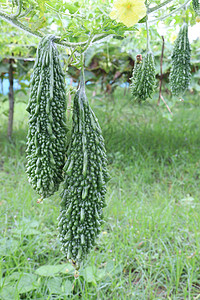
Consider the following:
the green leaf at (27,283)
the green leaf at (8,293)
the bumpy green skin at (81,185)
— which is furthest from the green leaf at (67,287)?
the bumpy green skin at (81,185)

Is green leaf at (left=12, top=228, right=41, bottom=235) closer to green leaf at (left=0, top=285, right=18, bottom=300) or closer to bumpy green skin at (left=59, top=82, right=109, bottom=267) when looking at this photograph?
green leaf at (left=0, top=285, right=18, bottom=300)

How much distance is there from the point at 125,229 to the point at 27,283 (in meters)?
0.77

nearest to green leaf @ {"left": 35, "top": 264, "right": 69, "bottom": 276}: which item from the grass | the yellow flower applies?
the grass

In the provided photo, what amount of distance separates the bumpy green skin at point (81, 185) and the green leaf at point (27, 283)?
1.09 m

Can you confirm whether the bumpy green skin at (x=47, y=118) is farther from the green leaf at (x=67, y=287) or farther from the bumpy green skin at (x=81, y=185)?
the green leaf at (x=67, y=287)

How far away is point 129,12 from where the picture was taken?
2.34ft

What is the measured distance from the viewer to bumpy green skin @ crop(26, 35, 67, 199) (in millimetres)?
727

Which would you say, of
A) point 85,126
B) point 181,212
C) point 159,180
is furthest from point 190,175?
point 85,126

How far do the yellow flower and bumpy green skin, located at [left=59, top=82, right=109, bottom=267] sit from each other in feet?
0.58

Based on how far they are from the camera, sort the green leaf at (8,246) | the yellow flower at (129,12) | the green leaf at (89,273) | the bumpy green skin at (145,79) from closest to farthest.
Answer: the yellow flower at (129,12), the bumpy green skin at (145,79), the green leaf at (89,273), the green leaf at (8,246)

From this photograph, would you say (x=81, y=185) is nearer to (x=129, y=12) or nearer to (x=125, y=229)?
(x=129, y=12)

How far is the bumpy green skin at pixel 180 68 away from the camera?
111 cm

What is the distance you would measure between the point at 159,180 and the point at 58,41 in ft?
8.25

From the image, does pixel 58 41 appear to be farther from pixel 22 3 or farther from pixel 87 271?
pixel 87 271
